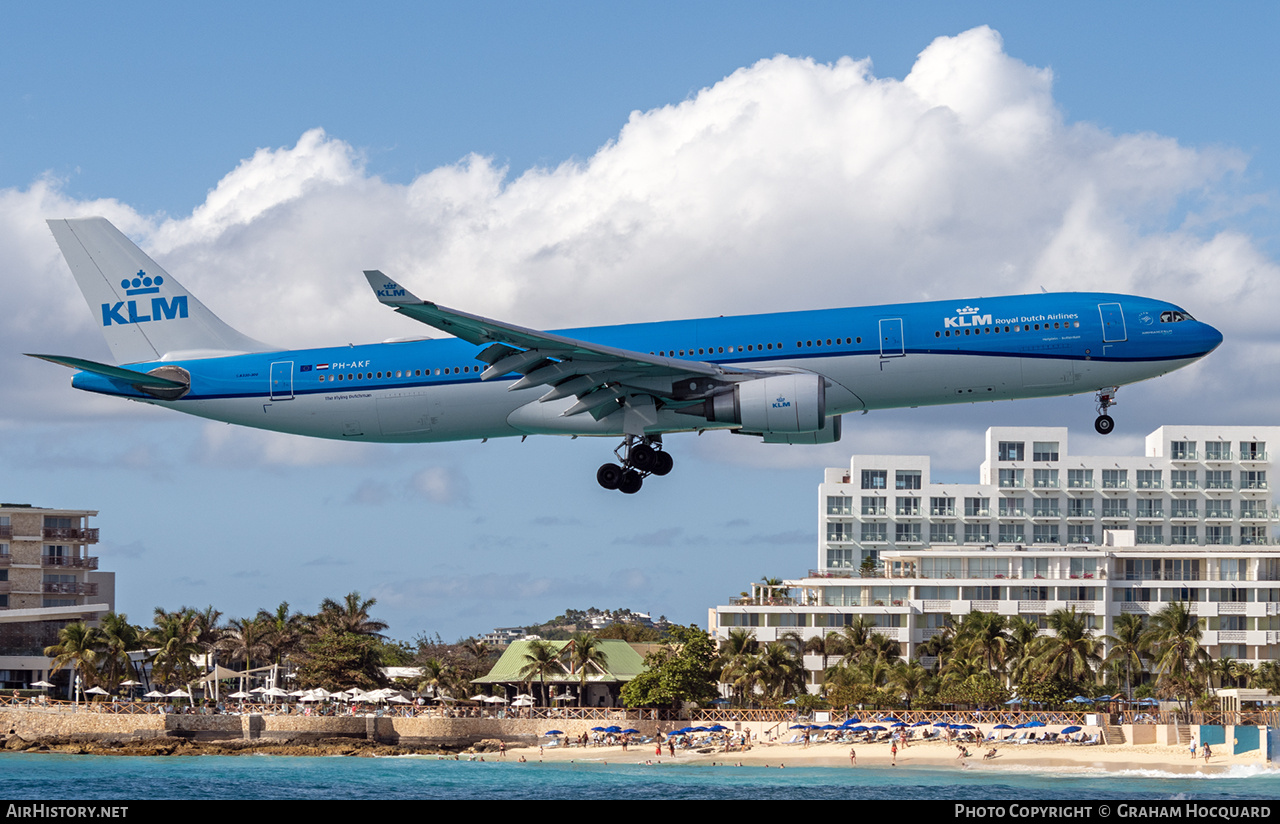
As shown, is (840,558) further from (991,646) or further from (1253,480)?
(991,646)

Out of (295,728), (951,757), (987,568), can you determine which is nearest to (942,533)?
(987,568)

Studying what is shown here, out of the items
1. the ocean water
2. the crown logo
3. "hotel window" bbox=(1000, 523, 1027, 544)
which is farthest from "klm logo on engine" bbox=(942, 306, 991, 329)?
"hotel window" bbox=(1000, 523, 1027, 544)

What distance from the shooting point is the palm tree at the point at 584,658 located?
116 meters

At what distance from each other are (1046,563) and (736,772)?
49904mm

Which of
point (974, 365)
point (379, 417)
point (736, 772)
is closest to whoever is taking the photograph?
point (974, 365)

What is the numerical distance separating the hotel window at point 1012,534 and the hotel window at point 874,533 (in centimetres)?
1370

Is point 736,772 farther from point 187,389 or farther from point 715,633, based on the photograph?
point 187,389

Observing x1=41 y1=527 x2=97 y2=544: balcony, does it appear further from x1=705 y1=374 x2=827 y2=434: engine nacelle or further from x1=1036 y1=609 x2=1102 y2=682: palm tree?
x1=705 y1=374 x2=827 y2=434: engine nacelle

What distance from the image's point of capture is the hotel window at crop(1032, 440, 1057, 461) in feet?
550

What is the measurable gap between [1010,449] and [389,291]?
140049 mm

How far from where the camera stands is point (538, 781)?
3738 inches

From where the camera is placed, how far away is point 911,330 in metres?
42.6

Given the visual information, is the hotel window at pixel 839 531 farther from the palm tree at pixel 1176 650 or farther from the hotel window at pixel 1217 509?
the palm tree at pixel 1176 650
